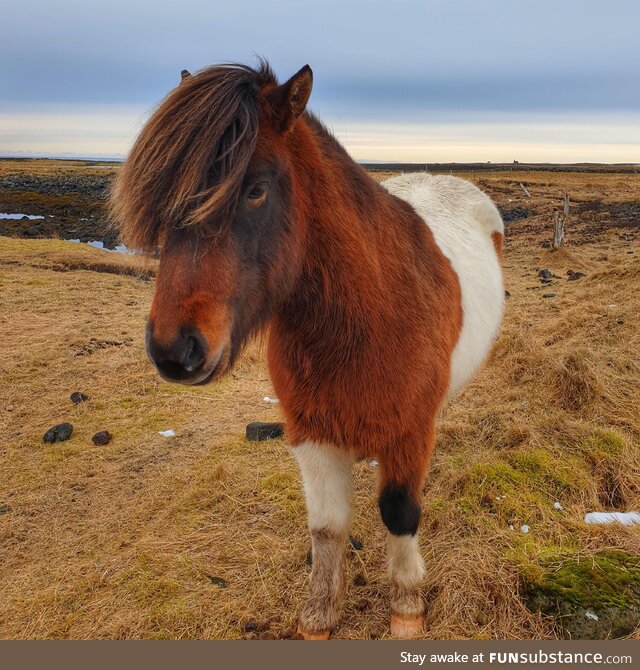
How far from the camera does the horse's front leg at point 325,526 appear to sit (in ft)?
8.97

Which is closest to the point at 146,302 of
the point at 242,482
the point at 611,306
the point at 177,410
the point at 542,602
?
the point at 177,410

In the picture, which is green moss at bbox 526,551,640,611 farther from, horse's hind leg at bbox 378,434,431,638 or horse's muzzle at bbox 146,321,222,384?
horse's muzzle at bbox 146,321,222,384

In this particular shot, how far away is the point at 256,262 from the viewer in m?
1.91

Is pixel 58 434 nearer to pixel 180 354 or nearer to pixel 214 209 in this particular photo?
pixel 180 354

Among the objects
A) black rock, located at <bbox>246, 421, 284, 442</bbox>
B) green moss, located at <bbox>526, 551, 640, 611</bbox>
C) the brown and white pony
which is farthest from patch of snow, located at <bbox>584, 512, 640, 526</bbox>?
black rock, located at <bbox>246, 421, 284, 442</bbox>

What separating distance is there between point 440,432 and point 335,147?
3.08m

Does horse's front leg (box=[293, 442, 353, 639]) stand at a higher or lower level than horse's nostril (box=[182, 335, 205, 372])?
lower

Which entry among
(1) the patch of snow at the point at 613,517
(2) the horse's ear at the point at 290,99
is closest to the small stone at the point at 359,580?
(1) the patch of snow at the point at 613,517

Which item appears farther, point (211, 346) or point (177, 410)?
point (177, 410)

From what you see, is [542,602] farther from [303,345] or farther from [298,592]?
[303,345]

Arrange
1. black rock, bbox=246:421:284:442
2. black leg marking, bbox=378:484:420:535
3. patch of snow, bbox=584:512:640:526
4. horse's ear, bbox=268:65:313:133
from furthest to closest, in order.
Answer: black rock, bbox=246:421:284:442 < patch of snow, bbox=584:512:640:526 < black leg marking, bbox=378:484:420:535 < horse's ear, bbox=268:65:313:133

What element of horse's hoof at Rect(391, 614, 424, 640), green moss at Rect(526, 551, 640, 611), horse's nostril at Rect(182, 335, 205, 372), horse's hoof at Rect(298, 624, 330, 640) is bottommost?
horse's hoof at Rect(298, 624, 330, 640)

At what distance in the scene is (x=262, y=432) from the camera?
4.85 meters

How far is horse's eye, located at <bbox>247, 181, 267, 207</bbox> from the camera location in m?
1.87
